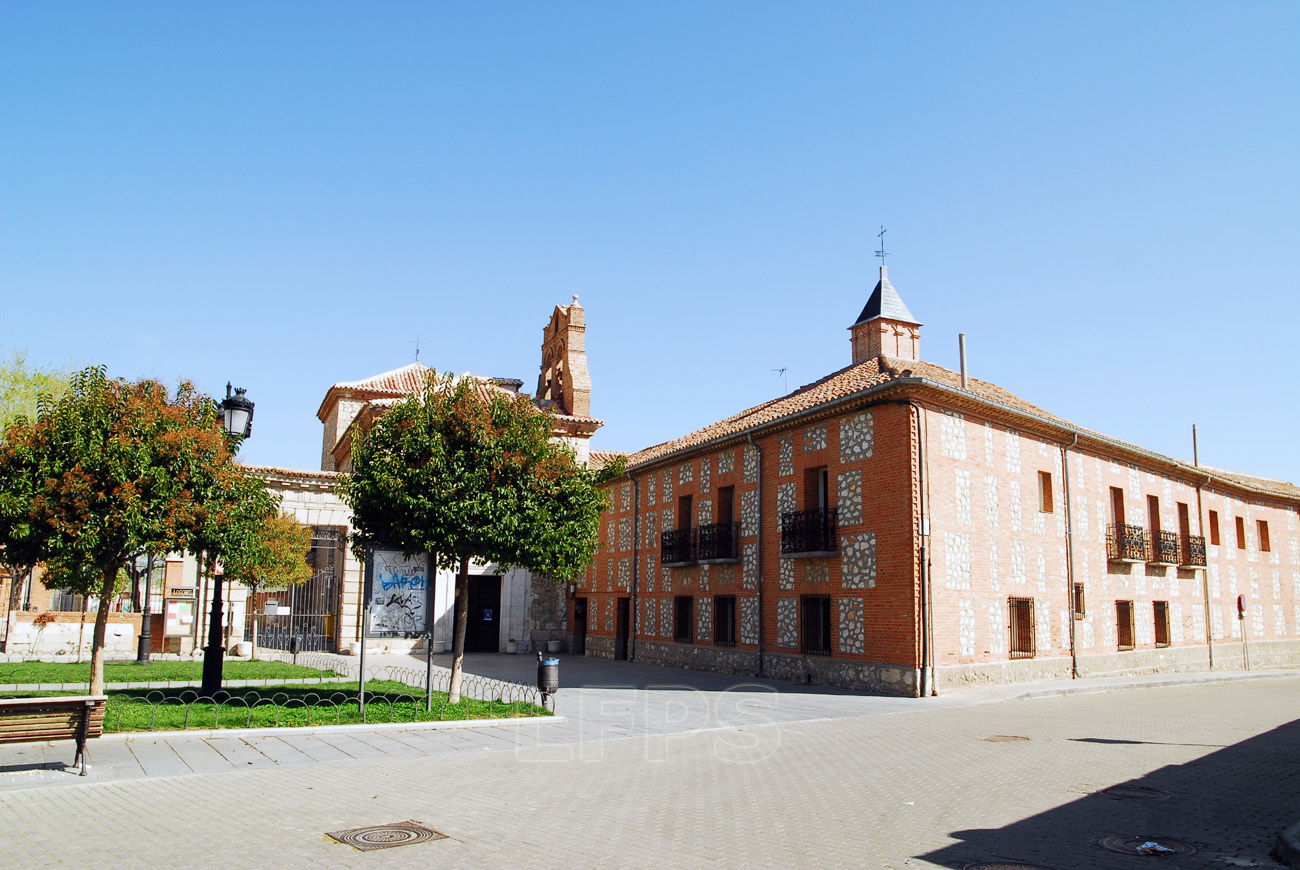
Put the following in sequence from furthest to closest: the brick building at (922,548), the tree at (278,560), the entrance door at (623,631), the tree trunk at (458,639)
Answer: the entrance door at (623,631), the tree at (278,560), the brick building at (922,548), the tree trunk at (458,639)

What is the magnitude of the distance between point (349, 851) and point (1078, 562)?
20.2 meters

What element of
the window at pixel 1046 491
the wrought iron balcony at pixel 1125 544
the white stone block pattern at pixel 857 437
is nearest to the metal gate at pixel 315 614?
the white stone block pattern at pixel 857 437

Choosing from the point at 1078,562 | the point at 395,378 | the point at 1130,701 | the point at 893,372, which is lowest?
the point at 1130,701

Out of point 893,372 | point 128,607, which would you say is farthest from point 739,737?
point 128,607

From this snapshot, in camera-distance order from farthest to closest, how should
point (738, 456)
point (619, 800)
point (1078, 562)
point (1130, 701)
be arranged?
point (738, 456)
point (1078, 562)
point (1130, 701)
point (619, 800)

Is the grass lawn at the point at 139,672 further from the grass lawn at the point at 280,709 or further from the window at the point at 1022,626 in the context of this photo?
the window at the point at 1022,626

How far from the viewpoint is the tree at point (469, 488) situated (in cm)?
1323

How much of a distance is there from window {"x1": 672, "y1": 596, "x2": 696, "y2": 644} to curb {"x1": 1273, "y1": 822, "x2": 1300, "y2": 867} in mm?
18982

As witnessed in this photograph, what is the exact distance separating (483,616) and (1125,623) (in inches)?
816

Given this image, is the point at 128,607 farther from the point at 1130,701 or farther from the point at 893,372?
the point at 1130,701

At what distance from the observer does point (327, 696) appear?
1457 cm

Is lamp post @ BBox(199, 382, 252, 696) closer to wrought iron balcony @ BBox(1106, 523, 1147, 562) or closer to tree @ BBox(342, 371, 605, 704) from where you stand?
tree @ BBox(342, 371, 605, 704)

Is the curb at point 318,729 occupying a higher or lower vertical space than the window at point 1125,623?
lower

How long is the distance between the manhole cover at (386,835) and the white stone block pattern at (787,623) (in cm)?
1429
